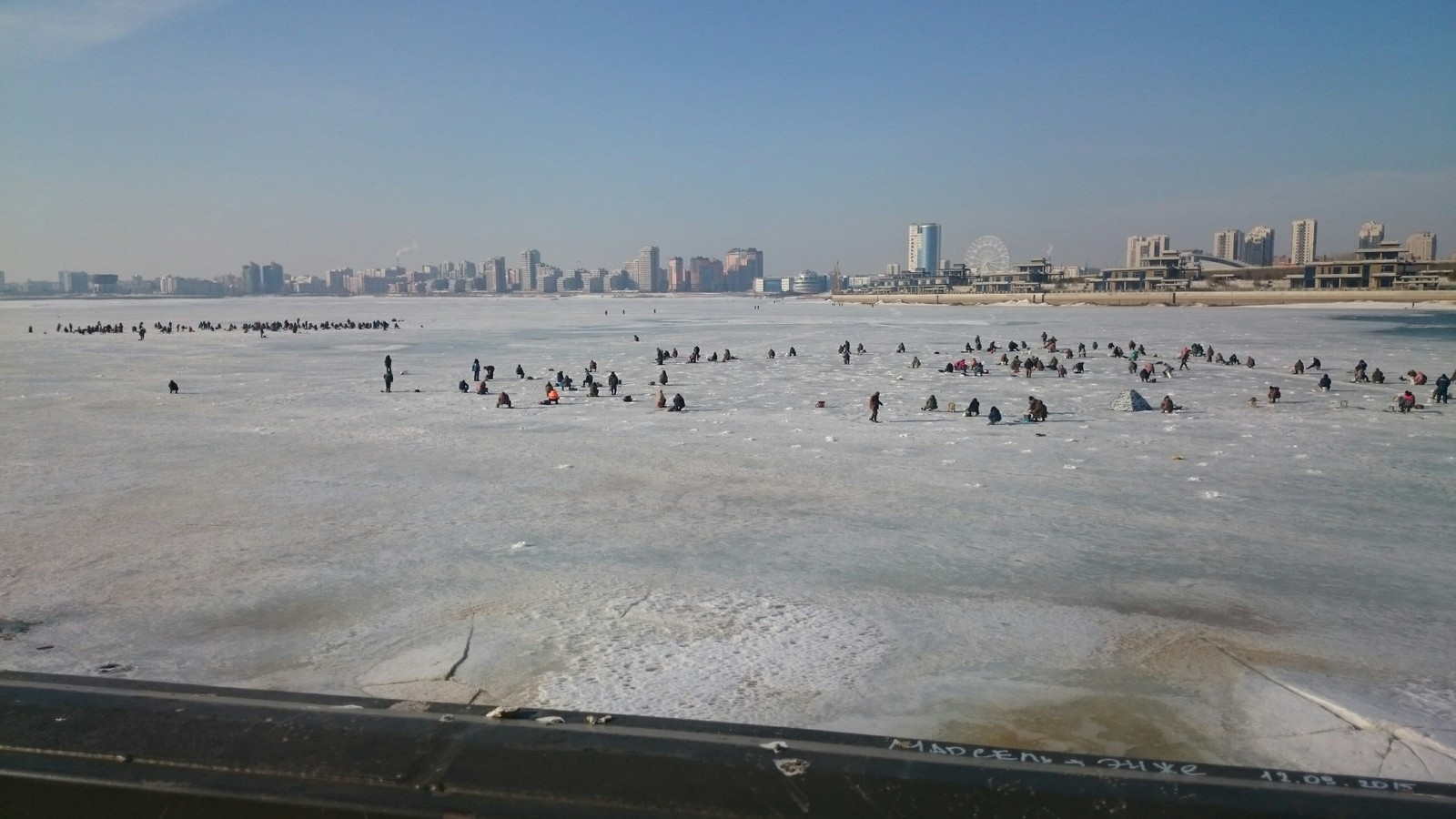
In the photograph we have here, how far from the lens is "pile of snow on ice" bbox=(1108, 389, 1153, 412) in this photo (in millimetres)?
20953

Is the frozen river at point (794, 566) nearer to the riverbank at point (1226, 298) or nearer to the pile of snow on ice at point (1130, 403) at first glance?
the pile of snow on ice at point (1130, 403)

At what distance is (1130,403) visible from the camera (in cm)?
2103

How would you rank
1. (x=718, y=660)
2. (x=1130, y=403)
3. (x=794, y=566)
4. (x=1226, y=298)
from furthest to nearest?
1. (x=1226, y=298)
2. (x=1130, y=403)
3. (x=794, y=566)
4. (x=718, y=660)

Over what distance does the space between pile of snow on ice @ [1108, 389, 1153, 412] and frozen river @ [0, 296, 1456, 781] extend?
1.82 feet

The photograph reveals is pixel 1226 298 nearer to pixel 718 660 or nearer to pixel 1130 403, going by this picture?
pixel 1130 403

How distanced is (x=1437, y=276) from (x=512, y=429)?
13388cm

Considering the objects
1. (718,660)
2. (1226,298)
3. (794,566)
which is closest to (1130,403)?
(794,566)

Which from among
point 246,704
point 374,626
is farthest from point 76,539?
point 246,704

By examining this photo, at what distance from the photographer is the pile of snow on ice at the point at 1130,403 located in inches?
825

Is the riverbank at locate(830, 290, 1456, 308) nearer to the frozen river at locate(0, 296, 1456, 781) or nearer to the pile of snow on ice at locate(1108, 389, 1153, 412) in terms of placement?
the pile of snow on ice at locate(1108, 389, 1153, 412)

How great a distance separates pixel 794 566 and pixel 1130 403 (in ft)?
48.7

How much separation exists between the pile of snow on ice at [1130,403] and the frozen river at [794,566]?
1.82 ft

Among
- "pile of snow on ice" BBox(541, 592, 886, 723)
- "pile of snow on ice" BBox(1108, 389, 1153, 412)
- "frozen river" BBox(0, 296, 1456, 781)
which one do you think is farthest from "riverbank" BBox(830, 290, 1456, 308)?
"pile of snow on ice" BBox(541, 592, 886, 723)

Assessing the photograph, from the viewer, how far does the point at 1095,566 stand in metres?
9.08
